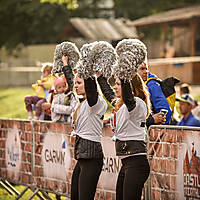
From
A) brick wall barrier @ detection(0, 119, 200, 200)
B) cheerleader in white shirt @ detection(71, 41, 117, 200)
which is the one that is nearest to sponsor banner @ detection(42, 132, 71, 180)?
brick wall barrier @ detection(0, 119, 200, 200)

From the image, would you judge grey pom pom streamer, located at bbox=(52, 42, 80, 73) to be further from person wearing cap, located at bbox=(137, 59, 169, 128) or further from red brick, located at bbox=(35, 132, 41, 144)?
red brick, located at bbox=(35, 132, 41, 144)

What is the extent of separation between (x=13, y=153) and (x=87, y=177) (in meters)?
3.26

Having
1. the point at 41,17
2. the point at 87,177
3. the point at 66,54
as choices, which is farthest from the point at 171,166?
the point at 41,17

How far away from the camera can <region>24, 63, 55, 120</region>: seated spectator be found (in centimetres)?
914

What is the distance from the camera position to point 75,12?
4550 cm

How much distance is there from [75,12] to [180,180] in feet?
132

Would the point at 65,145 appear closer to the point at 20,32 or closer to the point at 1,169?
the point at 1,169

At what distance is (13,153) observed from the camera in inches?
350

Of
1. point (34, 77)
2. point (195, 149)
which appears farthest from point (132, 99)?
point (34, 77)

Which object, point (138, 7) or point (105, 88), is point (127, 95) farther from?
point (138, 7)

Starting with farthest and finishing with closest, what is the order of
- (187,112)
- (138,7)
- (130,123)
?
(138,7) → (187,112) → (130,123)

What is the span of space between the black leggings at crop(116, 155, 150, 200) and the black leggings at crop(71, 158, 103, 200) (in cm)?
35

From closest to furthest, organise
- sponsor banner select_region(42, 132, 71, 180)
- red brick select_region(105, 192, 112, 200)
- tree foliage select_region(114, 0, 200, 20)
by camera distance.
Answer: red brick select_region(105, 192, 112, 200) → sponsor banner select_region(42, 132, 71, 180) → tree foliage select_region(114, 0, 200, 20)

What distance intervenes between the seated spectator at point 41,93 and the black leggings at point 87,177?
3268 mm
